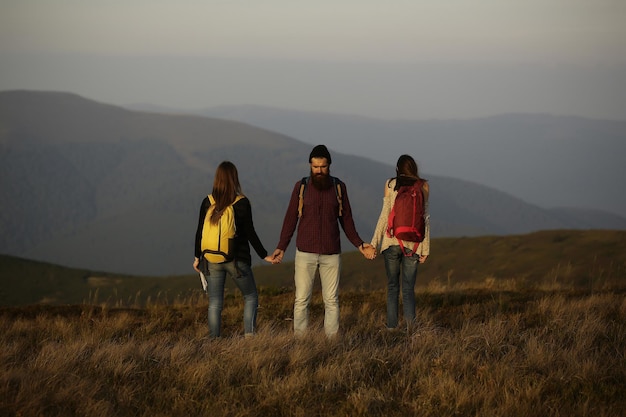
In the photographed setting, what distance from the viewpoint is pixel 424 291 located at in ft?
56.5

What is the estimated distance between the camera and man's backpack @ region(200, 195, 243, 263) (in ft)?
30.5

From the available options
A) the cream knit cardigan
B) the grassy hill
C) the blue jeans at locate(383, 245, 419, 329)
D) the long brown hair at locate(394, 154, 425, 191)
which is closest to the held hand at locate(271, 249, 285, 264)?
the cream knit cardigan

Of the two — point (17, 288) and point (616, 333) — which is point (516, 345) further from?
point (17, 288)

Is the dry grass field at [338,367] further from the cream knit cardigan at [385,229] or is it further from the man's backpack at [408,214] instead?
the man's backpack at [408,214]

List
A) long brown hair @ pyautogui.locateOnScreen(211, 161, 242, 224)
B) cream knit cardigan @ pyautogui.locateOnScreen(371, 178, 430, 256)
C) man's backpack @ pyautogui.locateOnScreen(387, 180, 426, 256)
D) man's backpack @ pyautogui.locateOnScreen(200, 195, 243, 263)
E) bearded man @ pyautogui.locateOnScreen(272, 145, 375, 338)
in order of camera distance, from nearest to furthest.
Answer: long brown hair @ pyautogui.locateOnScreen(211, 161, 242, 224), man's backpack @ pyautogui.locateOnScreen(200, 195, 243, 263), bearded man @ pyautogui.locateOnScreen(272, 145, 375, 338), man's backpack @ pyautogui.locateOnScreen(387, 180, 426, 256), cream knit cardigan @ pyautogui.locateOnScreen(371, 178, 430, 256)

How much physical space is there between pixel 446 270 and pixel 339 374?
3050 cm

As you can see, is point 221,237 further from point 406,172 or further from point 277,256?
point 406,172

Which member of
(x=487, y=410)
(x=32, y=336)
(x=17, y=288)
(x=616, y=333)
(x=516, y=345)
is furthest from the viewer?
(x=17, y=288)

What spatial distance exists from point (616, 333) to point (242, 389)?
16.2 feet

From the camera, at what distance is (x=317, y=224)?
30.9 ft

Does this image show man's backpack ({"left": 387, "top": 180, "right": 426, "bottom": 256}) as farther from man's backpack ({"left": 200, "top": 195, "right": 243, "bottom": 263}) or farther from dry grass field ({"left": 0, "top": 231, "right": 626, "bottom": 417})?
man's backpack ({"left": 200, "top": 195, "right": 243, "bottom": 263})

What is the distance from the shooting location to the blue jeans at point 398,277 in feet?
33.7

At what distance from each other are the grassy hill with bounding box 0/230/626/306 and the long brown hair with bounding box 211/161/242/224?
19.5m

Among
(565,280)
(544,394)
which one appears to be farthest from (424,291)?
(565,280)
